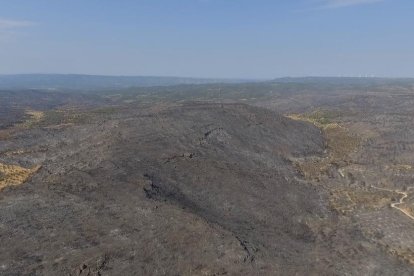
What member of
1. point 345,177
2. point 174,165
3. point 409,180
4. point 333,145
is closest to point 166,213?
point 174,165

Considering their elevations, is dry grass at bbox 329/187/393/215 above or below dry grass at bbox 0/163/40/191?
below

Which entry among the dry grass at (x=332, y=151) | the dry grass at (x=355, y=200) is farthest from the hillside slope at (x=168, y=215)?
the dry grass at (x=332, y=151)

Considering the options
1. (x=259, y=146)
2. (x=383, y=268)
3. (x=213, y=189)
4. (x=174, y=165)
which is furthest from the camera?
(x=259, y=146)

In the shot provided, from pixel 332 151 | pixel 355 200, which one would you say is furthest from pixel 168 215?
pixel 332 151

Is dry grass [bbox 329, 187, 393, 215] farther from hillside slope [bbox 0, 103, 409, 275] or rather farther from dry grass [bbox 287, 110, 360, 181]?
dry grass [bbox 287, 110, 360, 181]

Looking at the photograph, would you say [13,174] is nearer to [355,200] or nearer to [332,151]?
[355,200]

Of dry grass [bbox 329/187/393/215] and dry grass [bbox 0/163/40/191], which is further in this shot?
dry grass [bbox 329/187/393/215]

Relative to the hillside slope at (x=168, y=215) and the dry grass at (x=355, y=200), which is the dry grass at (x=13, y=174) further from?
the dry grass at (x=355, y=200)

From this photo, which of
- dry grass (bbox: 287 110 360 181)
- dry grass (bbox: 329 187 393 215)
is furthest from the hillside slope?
dry grass (bbox: 287 110 360 181)

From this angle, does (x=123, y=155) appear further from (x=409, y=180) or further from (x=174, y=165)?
(x=409, y=180)
